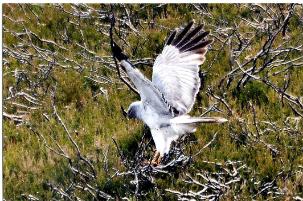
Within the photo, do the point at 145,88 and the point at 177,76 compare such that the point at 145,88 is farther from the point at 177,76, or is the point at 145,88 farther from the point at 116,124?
the point at 116,124

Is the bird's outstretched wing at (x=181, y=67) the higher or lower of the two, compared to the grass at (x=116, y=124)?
higher

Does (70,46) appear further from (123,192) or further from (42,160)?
(123,192)

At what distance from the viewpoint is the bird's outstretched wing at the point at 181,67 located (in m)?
4.88

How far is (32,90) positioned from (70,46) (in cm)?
82

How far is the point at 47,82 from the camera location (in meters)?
6.97

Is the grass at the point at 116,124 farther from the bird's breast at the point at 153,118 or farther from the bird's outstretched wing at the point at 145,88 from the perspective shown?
the bird's outstretched wing at the point at 145,88

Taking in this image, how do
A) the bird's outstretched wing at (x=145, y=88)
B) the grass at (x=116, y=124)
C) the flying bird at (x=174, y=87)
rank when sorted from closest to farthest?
the bird's outstretched wing at (x=145, y=88) → the flying bird at (x=174, y=87) → the grass at (x=116, y=124)

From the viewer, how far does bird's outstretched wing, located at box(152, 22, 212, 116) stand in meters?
4.88

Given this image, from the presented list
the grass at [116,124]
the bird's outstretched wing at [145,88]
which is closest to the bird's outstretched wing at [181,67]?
the bird's outstretched wing at [145,88]

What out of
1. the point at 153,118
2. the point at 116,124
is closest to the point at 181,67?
the point at 153,118

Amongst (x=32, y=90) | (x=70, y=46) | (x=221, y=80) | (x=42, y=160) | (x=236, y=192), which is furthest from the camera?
(x=70, y=46)

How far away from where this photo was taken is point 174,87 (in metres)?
4.94

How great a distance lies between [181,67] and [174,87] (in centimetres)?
15

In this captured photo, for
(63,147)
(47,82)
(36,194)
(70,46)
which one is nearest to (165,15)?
(70,46)
